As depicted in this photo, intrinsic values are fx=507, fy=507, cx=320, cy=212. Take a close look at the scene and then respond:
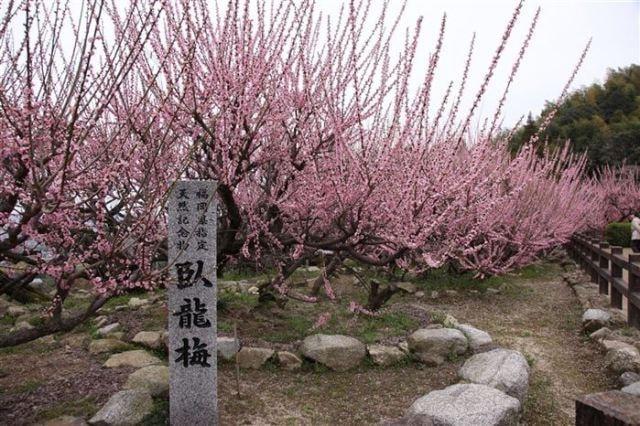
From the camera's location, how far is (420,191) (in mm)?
3871

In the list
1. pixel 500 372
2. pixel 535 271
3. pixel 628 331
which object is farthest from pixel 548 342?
pixel 535 271

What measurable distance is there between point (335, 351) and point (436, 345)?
130 cm

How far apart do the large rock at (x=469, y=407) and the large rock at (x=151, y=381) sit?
2338mm

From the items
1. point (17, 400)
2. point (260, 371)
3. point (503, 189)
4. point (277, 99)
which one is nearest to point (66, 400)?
point (17, 400)

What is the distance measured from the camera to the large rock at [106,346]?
5.91 meters

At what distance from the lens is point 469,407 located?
423cm

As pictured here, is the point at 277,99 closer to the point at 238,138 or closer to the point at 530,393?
the point at 238,138

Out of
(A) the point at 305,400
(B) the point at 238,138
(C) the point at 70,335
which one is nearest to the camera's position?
(B) the point at 238,138

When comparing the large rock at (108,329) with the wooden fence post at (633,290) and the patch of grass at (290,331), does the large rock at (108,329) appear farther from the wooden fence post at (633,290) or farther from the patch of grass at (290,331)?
the wooden fence post at (633,290)

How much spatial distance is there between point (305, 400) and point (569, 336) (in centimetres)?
455

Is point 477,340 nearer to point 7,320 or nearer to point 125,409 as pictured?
point 125,409

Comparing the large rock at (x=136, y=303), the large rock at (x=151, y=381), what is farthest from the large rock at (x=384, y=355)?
the large rock at (x=136, y=303)

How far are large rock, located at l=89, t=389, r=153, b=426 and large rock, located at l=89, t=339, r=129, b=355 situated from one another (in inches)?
59.9

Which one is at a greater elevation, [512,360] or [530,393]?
[512,360]
